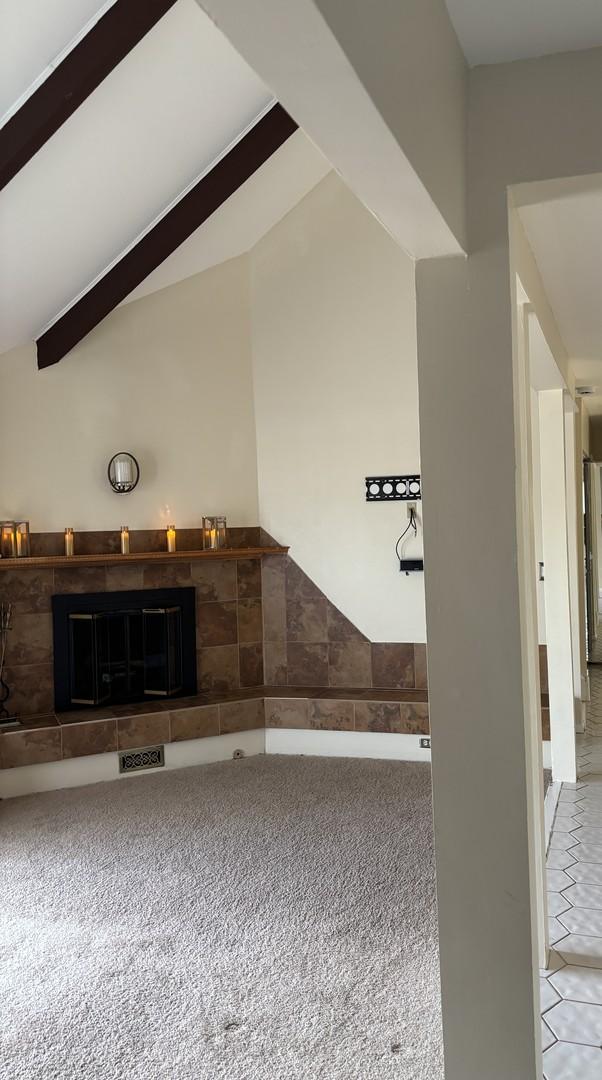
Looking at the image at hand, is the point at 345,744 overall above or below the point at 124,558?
below

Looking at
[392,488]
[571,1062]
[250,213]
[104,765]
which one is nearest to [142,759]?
[104,765]

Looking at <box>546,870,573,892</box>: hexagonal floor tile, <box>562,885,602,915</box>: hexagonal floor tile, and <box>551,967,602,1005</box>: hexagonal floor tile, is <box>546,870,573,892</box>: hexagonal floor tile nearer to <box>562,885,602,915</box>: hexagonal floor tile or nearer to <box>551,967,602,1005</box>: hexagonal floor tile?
<box>562,885,602,915</box>: hexagonal floor tile

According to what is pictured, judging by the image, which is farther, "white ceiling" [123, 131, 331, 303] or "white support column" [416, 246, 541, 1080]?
"white ceiling" [123, 131, 331, 303]

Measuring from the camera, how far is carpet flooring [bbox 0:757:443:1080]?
2.36 meters

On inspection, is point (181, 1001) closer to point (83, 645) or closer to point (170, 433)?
point (83, 645)

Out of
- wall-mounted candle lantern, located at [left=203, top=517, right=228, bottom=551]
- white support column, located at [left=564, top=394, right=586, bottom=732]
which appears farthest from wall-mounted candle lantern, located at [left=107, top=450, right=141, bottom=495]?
white support column, located at [left=564, top=394, right=586, bottom=732]

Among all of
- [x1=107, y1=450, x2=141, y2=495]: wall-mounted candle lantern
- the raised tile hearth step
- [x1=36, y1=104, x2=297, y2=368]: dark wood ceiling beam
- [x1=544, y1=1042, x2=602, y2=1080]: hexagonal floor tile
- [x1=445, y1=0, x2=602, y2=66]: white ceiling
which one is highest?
[x1=36, y1=104, x2=297, y2=368]: dark wood ceiling beam

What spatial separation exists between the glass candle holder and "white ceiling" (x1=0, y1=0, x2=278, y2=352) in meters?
1.05

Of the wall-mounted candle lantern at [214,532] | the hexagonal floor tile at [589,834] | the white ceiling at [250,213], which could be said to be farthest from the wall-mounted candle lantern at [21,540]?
the hexagonal floor tile at [589,834]

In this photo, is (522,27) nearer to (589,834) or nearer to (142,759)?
(589,834)

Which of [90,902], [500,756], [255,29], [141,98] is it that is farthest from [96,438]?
[255,29]

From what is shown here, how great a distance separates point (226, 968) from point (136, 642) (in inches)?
112

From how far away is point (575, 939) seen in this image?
306cm

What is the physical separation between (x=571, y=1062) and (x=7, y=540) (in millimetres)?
3785
